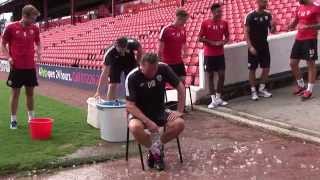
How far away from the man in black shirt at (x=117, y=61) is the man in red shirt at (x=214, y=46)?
1.49m

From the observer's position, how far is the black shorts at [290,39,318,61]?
28.9ft

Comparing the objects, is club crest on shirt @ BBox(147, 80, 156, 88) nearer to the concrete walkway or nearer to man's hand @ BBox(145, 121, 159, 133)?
man's hand @ BBox(145, 121, 159, 133)

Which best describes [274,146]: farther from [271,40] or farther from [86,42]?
[86,42]

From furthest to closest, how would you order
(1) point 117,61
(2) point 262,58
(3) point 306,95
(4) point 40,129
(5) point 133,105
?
(2) point 262,58, (3) point 306,95, (1) point 117,61, (4) point 40,129, (5) point 133,105

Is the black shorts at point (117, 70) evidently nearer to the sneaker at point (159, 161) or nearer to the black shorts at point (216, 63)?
the black shorts at point (216, 63)

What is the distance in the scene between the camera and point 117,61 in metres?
8.13

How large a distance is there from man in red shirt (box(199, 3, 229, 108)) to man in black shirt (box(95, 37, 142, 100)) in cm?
149

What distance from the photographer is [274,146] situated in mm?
6801

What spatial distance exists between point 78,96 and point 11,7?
121ft

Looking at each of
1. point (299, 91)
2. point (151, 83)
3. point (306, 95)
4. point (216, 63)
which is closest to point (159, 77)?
point (151, 83)

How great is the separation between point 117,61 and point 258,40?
2.60 m

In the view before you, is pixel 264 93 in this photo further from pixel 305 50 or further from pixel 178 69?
pixel 178 69

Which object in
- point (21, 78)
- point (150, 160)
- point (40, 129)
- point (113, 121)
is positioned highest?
point (21, 78)

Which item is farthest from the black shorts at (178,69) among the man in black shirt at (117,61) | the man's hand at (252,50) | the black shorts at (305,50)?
the black shorts at (305,50)
